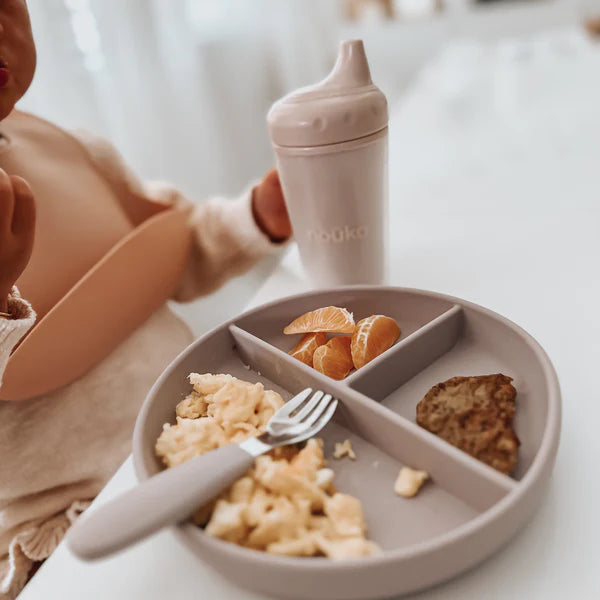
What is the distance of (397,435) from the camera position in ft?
1.35

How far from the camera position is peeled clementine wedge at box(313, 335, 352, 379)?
511mm

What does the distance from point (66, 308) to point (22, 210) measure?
16 centimetres

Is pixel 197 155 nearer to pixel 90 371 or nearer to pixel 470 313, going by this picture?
pixel 90 371

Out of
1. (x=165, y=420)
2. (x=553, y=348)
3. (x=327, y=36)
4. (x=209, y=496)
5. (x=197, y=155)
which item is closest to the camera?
(x=209, y=496)

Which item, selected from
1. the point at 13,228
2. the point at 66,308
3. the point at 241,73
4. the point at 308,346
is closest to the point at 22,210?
the point at 13,228

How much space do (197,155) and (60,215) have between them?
1360 mm

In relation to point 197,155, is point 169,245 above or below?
above

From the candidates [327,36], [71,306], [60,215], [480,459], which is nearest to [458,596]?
[480,459]

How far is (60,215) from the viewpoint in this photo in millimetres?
683

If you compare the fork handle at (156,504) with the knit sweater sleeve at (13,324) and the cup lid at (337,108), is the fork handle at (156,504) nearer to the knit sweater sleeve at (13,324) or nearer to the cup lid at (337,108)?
the knit sweater sleeve at (13,324)

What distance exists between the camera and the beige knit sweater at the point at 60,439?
0.57m

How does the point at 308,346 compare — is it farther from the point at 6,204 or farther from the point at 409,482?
the point at 6,204

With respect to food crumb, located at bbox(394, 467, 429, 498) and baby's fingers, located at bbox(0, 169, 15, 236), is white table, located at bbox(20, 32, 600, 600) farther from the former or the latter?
baby's fingers, located at bbox(0, 169, 15, 236)

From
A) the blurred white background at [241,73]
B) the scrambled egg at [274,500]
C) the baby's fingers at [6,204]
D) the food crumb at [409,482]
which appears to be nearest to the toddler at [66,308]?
the baby's fingers at [6,204]
